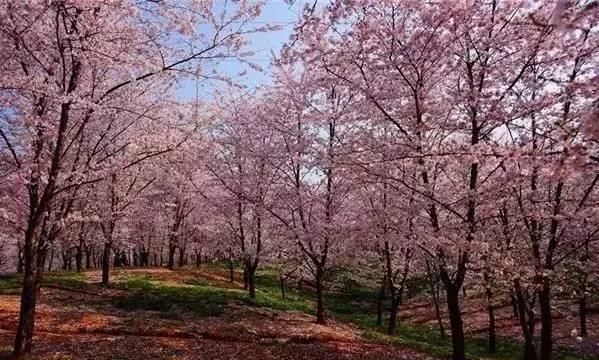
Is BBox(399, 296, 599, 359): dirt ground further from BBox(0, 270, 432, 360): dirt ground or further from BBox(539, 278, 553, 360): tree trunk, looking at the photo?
BBox(0, 270, 432, 360): dirt ground

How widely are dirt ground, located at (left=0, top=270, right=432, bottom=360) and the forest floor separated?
3 centimetres

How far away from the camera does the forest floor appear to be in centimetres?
1594

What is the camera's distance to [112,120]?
22438 mm

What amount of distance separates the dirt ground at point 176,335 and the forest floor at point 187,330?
30 millimetres

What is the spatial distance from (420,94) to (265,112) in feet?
39.5

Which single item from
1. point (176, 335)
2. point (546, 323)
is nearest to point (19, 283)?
point (176, 335)

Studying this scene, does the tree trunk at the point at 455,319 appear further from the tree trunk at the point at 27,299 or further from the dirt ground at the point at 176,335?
the tree trunk at the point at 27,299

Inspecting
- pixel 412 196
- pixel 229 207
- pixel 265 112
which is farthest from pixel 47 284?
pixel 412 196

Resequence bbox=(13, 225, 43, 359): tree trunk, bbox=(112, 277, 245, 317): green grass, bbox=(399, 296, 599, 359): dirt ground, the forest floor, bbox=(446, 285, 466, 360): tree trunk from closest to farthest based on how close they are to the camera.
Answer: bbox=(13, 225, 43, 359): tree trunk, bbox=(446, 285, 466, 360): tree trunk, the forest floor, bbox=(112, 277, 245, 317): green grass, bbox=(399, 296, 599, 359): dirt ground

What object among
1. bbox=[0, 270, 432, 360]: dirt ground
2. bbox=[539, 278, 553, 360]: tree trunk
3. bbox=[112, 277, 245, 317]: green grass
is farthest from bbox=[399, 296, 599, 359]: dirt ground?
bbox=[112, 277, 245, 317]: green grass

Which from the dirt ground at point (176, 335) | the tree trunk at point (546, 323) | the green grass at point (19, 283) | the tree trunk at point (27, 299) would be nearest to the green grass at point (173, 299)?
the dirt ground at point (176, 335)

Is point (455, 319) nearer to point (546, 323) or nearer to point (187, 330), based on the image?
point (546, 323)

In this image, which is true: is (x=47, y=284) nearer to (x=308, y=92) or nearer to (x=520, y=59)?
(x=308, y=92)

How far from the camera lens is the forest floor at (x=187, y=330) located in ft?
52.3
